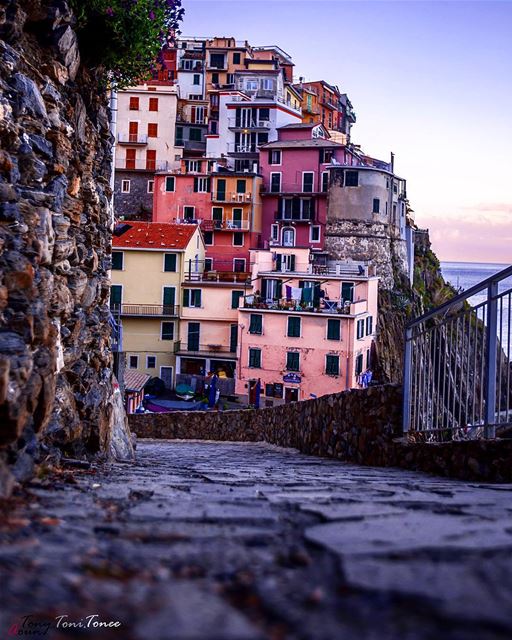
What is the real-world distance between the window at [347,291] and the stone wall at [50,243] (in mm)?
35656

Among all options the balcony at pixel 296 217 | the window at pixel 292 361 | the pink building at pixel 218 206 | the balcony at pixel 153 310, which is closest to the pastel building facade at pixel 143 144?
the pink building at pixel 218 206

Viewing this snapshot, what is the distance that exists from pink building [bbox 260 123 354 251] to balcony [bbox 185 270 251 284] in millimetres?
10228

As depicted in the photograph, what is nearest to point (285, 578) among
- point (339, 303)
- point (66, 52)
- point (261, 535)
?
point (261, 535)

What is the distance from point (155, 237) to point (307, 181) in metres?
16.7

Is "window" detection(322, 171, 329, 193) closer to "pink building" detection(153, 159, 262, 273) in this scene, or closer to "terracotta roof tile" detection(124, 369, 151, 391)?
"pink building" detection(153, 159, 262, 273)

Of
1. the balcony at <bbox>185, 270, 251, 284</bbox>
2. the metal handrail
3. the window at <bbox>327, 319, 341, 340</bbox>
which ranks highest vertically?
the balcony at <bbox>185, 270, 251, 284</bbox>

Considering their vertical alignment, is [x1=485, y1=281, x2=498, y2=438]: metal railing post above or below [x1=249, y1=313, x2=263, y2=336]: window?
below

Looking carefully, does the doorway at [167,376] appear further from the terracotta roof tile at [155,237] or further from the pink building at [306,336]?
the terracotta roof tile at [155,237]

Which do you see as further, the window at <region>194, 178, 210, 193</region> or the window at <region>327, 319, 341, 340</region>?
the window at <region>194, 178, 210, 193</region>

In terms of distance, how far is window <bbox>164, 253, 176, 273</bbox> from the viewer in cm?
4622

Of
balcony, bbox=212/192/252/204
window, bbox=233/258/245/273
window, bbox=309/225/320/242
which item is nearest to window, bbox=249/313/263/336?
window, bbox=233/258/245/273

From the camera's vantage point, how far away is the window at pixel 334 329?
40844 mm

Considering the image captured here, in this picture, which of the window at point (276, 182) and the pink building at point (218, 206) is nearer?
the pink building at point (218, 206)

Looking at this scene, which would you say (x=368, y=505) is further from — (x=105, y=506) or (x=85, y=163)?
(x=85, y=163)
